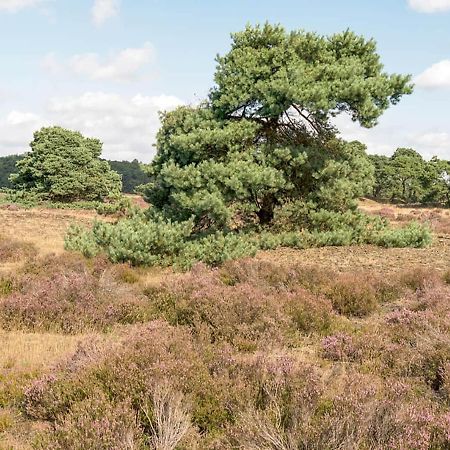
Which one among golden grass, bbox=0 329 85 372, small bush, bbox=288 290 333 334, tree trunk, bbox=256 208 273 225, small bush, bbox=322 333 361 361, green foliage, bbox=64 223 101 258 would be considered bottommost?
golden grass, bbox=0 329 85 372

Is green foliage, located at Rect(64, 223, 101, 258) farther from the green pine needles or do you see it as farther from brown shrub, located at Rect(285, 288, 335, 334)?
brown shrub, located at Rect(285, 288, 335, 334)

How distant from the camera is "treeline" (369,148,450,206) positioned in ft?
186

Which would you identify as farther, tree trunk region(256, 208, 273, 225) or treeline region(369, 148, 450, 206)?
treeline region(369, 148, 450, 206)

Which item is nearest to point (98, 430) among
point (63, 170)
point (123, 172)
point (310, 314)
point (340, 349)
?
point (340, 349)

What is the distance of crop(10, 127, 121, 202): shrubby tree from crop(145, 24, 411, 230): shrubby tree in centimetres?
3245

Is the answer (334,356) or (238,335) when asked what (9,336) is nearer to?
(238,335)

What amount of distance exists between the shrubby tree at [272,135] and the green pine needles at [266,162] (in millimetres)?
38

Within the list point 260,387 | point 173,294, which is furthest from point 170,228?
point 260,387

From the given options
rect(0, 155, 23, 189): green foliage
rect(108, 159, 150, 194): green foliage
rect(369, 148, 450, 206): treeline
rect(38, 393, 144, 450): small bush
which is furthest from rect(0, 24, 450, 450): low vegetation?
rect(108, 159, 150, 194): green foliage

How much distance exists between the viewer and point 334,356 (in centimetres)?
660

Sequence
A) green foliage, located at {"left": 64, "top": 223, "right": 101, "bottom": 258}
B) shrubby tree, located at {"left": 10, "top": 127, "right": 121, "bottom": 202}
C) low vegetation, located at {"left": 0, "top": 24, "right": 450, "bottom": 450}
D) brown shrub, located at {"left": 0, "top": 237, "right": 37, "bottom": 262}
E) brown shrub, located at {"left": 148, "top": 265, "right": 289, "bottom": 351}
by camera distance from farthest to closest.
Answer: shrubby tree, located at {"left": 10, "top": 127, "right": 121, "bottom": 202} < brown shrub, located at {"left": 0, "top": 237, "right": 37, "bottom": 262} < green foliage, located at {"left": 64, "top": 223, "right": 101, "bottom": 258} < brown shrub, located at {"left": 148, "top": 265, "right": 289, "bottom": 351} < low vegetation, located at {"left": 0, "top": 24, "right": 450, "bottom": 450}

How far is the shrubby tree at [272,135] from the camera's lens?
49.3 feet

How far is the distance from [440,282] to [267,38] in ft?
34.5

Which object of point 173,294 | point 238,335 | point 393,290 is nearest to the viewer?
point 238,335
